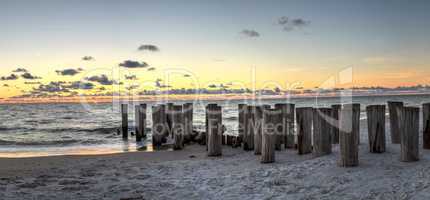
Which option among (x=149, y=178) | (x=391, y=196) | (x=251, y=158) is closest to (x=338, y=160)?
(x=391, y=196)

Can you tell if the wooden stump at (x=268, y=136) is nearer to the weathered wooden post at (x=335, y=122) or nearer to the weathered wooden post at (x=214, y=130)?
the weathered wooden post at (x=335, y=122)

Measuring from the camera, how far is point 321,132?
8086mm

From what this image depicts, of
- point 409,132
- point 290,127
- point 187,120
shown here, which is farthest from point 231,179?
point 187,120

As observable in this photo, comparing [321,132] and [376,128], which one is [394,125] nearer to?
[376,128]

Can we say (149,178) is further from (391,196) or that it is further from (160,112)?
(160,112)

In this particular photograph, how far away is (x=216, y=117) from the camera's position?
33.3 feet

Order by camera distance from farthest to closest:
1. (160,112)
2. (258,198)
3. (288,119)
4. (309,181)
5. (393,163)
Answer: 1. (160,112)
2. (288,119)
3. (393,163)
4. (309,181)
5. (258,198)

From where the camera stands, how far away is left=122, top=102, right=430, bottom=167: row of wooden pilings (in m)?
6.77

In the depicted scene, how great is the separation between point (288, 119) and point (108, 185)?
5271mm

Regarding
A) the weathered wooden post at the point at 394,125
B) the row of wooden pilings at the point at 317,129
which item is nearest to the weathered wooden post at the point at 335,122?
the row of wooden pilings at the point at 317,129

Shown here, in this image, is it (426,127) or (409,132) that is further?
(426,127)

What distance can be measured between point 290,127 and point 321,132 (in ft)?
7.12

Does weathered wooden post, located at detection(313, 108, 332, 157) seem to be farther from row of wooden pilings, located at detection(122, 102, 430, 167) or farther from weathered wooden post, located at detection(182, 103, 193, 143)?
weathered wooden post, located at detection(182, 103, 193, 143)

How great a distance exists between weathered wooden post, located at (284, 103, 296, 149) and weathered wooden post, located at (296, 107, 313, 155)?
119 centimetres
